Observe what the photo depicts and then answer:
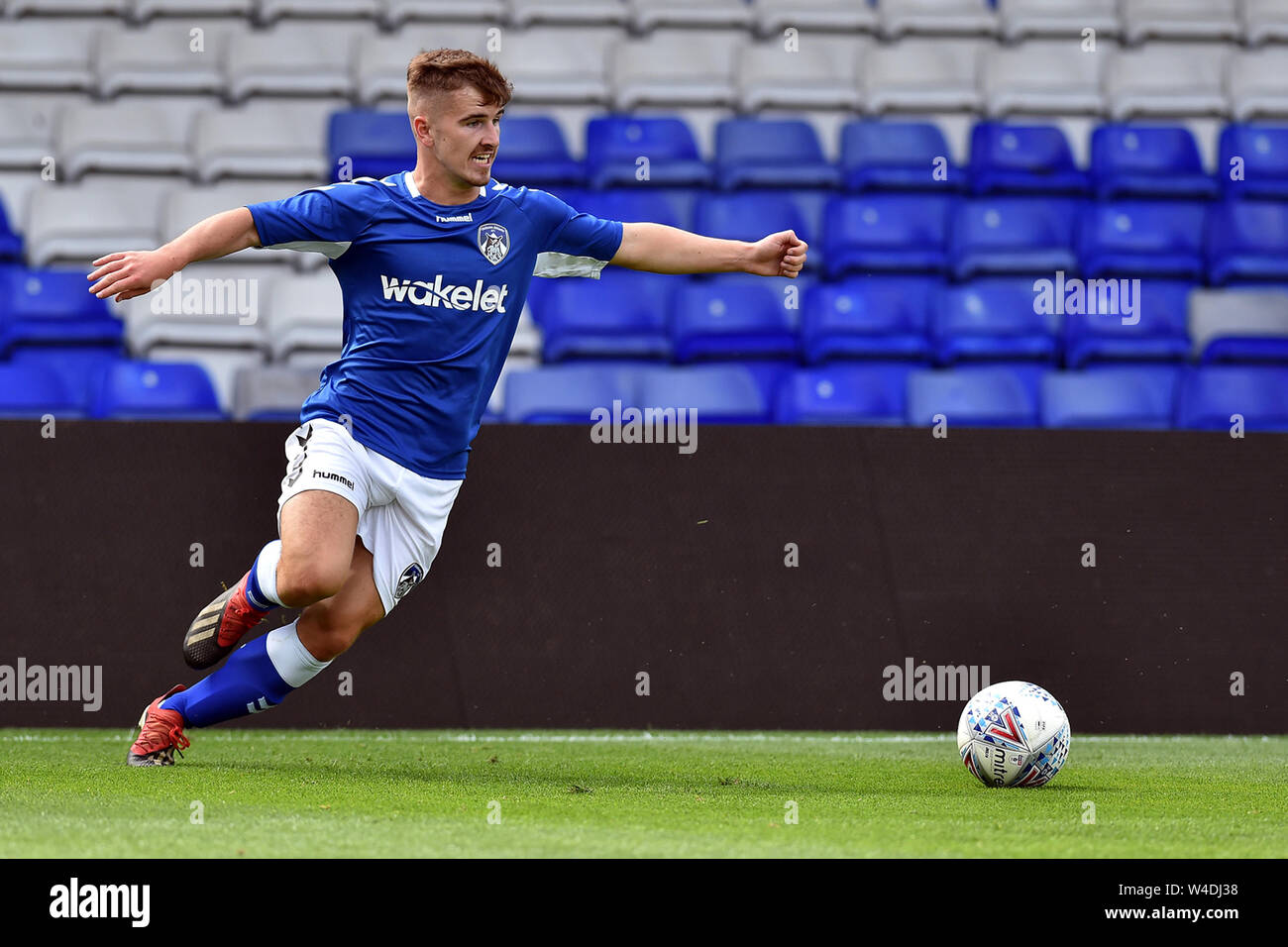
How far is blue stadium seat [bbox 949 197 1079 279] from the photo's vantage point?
883 cm

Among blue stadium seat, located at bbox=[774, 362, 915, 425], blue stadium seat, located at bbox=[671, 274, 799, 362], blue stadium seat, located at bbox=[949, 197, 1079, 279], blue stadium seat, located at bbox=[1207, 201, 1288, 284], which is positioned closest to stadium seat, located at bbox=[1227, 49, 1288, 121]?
blue stadium seat, located at bbox=[1207, 201, 1288, 284]

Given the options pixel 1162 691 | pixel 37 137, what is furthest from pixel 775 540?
pixel 37 137

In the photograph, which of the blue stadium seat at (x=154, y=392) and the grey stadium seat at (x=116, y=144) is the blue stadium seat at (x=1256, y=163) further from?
the grey stadium seat at (x=116, y=144)

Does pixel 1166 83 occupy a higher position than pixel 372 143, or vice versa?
pixel 1166 83

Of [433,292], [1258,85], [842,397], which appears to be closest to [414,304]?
[433,292]

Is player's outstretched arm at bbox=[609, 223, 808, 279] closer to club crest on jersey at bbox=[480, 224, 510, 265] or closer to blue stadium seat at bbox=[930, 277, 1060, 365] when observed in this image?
club crest on jersey at bbox=[480, 224, 510, 265]

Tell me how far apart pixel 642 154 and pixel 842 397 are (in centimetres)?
213

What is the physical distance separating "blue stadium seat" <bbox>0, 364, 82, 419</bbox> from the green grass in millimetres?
2325

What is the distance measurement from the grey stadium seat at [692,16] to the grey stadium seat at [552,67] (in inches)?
23.6

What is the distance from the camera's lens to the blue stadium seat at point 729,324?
27.4 ft

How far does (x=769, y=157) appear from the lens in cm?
921

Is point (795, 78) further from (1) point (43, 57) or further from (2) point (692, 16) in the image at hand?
(1) point (43, 57)

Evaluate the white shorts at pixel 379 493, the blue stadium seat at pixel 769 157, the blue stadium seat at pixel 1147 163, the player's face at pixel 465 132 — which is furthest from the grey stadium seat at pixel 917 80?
the white shorts at pixel 379 493

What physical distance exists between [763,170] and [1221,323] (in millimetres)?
2687
